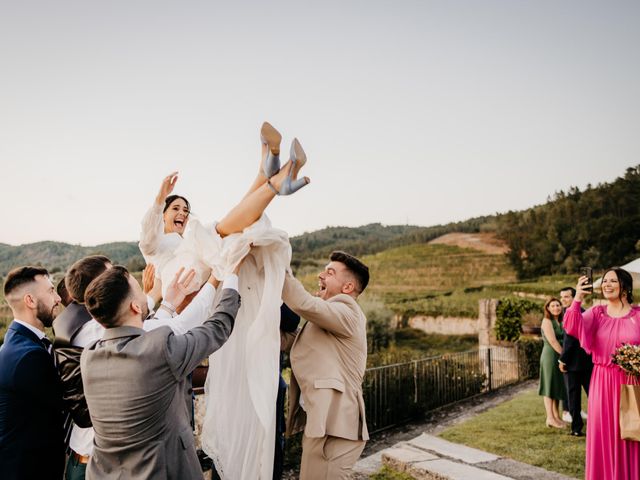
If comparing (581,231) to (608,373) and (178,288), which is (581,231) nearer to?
(608,373)

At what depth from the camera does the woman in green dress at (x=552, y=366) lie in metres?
8.23

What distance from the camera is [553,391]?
8.26 metres

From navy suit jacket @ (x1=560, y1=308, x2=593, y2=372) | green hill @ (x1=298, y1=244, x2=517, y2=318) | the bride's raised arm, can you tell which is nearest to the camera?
the bride's raised arm

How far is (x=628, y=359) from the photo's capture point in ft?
14.7

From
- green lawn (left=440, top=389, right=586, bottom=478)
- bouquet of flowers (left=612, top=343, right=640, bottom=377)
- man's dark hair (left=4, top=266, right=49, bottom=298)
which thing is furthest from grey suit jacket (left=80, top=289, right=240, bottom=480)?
green lawn (left=440, top=389, right=586, bottom=478)

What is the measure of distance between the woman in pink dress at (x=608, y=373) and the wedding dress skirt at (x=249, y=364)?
329 cm

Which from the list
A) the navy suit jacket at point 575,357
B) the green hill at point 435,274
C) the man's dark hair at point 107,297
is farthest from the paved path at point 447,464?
the green hill at point 435,274

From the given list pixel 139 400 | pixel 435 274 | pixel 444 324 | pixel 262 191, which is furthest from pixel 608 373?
pixel 435 274

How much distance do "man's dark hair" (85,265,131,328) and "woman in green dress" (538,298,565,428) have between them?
7.65m

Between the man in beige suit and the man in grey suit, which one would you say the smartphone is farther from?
the man in grey suit

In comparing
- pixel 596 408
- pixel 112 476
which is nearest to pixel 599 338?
pixel 596 408

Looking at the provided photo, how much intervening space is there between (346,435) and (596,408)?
2920 millimetres

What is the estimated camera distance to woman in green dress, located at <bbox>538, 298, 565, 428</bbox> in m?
8.23

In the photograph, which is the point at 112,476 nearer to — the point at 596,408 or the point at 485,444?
the point at 596,408
